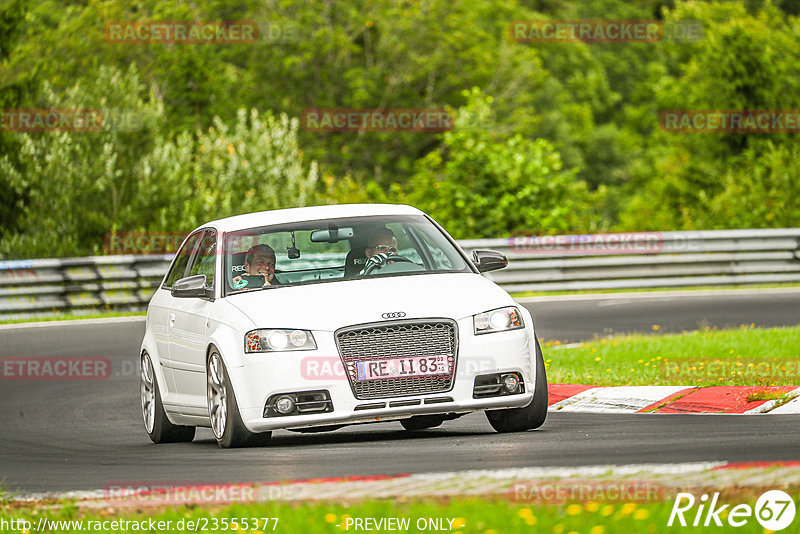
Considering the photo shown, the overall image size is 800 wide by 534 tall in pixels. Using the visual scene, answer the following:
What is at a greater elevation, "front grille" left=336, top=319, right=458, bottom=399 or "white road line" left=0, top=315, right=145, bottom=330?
"front grille" left=336, top=319, right=458, bottom=399

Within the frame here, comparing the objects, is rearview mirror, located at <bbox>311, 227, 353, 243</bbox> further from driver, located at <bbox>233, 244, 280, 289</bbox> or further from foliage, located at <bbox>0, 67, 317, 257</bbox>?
foliage, located at <bbox>0, 67, 317, 257</bbox>

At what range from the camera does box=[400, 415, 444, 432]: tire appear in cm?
1025

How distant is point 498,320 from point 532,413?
755mm

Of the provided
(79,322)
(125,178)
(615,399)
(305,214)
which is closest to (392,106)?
(125,178)

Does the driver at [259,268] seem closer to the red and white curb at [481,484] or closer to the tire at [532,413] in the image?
the tire at [532,413]

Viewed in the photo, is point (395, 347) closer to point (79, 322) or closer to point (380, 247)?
point (380, 247)

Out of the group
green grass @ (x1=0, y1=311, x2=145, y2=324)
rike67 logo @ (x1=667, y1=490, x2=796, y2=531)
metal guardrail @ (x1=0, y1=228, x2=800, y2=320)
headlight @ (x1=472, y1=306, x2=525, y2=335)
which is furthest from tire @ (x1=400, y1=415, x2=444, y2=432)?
metal guardrail @ (x1=0, y1=228, x2=800, y2=320)

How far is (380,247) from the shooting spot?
10.3 meters

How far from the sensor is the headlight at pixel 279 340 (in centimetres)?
902

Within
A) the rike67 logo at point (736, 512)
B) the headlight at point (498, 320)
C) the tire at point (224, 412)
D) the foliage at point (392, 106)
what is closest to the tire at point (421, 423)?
the headlight at point (498, 320)

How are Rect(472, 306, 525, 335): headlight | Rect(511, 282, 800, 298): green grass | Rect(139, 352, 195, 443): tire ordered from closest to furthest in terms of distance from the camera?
Rect(472, 306, 525, 335): headlight → Rect(139, 352, 195, 443): tire → Rect(511, 282, 800, 298): green grass

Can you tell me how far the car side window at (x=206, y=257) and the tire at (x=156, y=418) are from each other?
0.80m

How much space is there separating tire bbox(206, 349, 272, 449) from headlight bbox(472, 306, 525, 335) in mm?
1517

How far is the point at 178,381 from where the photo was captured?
10.5 meters
